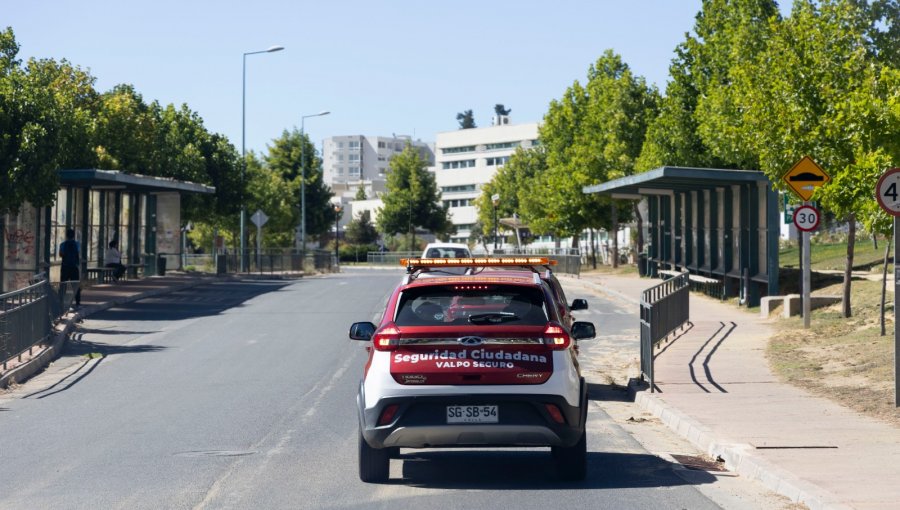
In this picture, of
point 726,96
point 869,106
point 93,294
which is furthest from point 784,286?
point 93,294

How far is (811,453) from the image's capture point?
10422mm

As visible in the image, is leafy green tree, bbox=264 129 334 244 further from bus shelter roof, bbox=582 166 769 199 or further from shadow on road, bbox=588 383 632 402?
shadow on road, bbox=588 383 632 402

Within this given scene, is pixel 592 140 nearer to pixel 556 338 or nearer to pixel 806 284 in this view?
pixel 806 284

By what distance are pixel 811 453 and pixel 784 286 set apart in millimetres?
24523

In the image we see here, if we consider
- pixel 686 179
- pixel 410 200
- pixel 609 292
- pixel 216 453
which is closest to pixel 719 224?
pixel 686 179

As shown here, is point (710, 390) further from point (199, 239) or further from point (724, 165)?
point (199, 239)

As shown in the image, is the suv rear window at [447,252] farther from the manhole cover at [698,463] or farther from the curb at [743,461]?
the manhole cover at [698,463]

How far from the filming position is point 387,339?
365 inches

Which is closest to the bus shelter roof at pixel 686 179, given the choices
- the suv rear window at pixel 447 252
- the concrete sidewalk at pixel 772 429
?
the suv rear window at pixel 447 252

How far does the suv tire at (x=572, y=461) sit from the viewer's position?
958 cm

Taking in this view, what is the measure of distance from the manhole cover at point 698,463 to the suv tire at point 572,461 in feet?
4.42

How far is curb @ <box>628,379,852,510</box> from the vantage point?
855 centimetres

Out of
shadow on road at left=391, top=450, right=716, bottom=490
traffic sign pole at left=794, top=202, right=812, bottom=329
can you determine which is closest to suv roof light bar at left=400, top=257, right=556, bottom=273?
shadow on road at left=391, top=450, right=716, bottom=490

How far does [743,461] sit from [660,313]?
9228 mm
